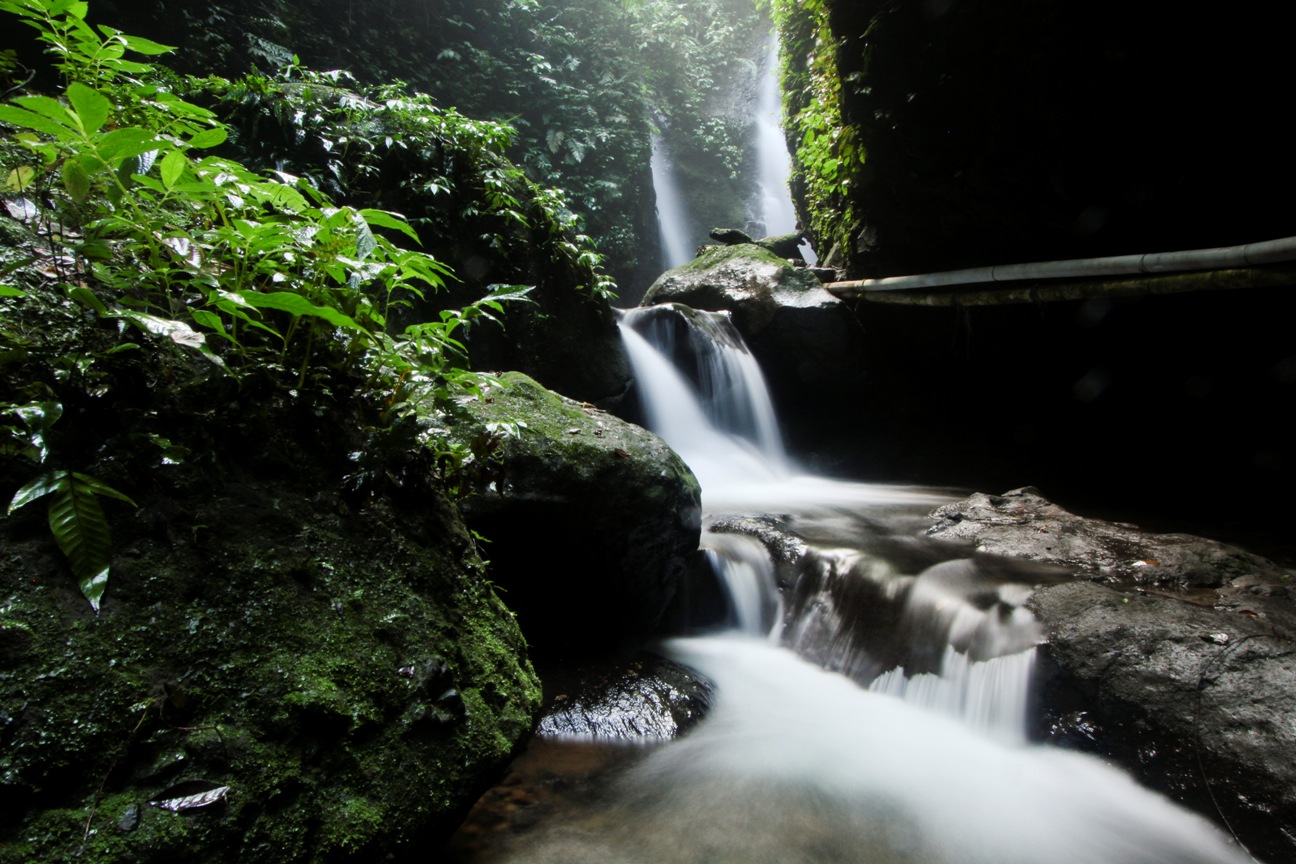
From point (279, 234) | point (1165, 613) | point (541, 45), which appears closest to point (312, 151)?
point (279, 234)

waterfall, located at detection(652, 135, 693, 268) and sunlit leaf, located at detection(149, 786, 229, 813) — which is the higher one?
waterfall, located at detection(652, 135, 693, 268)

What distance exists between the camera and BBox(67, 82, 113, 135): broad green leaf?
135cm

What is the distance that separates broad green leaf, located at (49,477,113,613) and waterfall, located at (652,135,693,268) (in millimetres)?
17661

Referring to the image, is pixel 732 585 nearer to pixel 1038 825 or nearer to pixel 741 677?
pixel 741 677

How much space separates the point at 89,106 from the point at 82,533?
36.6 inches

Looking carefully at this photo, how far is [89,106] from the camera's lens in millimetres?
1383

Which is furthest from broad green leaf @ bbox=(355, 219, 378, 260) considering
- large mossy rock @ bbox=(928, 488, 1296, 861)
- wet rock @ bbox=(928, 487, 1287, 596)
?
wet rock @ bbox=(928, 487, 1287, 596)

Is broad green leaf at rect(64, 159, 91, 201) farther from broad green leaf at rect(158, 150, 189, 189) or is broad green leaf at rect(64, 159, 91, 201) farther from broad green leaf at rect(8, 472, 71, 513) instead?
broad green leaf at rect(8, 472, 71, 513)

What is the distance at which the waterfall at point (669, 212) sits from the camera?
1896 cm

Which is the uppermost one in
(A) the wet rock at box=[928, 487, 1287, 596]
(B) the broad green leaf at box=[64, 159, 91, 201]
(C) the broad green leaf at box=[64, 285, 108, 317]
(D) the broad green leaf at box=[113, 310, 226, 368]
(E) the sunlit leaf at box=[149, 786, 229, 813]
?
(B) the broad green leaf at box=[64, 159, 91, 201]

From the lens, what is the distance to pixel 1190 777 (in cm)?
274

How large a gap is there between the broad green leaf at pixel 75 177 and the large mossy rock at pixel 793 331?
8424mm

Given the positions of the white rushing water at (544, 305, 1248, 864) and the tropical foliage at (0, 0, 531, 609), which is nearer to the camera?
the tropical foliage at (0, 0, 531, 609)

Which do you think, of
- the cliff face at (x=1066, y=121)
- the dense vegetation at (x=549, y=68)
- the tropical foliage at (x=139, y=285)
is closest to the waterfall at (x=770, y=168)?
the dense vegetation at (x=549, y=68)
